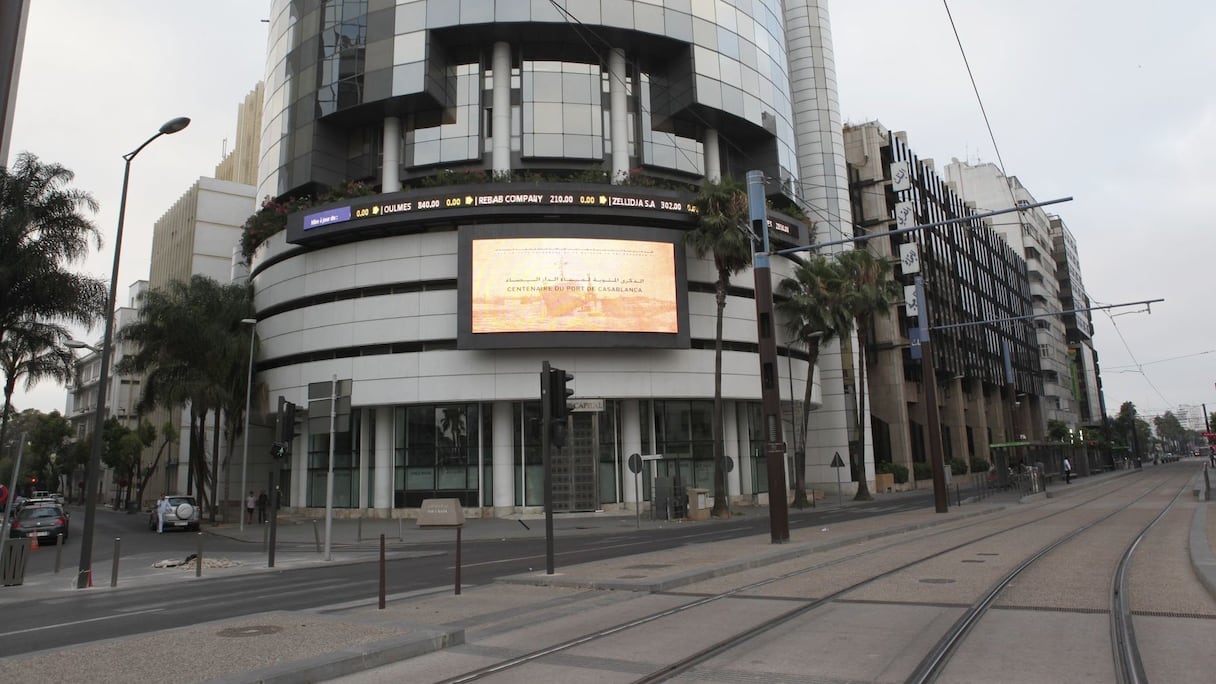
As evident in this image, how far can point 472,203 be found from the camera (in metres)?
37.5

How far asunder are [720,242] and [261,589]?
26.6 meters

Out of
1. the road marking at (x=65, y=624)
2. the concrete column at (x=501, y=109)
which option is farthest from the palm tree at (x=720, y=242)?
the road marking at (x=65, y=624)

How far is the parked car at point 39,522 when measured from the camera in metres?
30.2

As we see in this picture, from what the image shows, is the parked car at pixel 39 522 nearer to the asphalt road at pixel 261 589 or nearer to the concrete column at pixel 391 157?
the asphalt road at pixel 261 589

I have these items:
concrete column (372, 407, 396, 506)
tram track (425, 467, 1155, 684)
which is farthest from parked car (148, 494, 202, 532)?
tram track (425, 467, 1155, 684)

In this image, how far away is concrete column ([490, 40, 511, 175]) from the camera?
41.0 metres

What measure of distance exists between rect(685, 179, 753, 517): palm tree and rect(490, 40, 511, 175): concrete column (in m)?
11.3

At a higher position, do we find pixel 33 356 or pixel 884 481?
pixel 33 356

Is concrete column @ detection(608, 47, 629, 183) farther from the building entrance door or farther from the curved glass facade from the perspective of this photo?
the building entrance door

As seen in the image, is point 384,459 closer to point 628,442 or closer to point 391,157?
point 628,442

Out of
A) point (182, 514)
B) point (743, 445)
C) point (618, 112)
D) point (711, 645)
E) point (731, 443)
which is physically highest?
point (618, 112)

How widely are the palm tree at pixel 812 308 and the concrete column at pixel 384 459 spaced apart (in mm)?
22433

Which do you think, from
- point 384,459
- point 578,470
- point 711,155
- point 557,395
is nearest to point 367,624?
point 557,395

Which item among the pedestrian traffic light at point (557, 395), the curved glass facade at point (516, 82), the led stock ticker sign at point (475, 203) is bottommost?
the pedestrian traffic light at point (557, 395)
